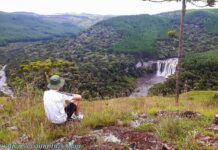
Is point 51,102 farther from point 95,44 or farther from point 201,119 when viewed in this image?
point 95,44

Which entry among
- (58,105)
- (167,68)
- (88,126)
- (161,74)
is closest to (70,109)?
(58,105)

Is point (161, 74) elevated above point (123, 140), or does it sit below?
below

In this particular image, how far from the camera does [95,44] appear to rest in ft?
595

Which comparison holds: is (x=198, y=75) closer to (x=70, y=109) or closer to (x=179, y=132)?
(x=70, y=109)

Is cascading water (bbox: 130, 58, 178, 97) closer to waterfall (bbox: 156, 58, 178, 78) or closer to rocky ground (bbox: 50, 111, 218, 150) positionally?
waterfall (bbox: 156, 58, 178, 78)

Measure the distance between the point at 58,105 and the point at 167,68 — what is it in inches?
4316

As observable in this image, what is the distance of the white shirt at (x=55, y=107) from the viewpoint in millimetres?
8719

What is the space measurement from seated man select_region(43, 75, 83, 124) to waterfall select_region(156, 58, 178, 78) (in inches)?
3907

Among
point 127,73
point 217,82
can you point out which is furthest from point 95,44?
point 217,82

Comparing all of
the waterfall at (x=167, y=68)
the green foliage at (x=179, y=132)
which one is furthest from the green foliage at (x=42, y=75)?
the waterfall at (x=167, y=68)

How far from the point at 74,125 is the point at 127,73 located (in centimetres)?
11481

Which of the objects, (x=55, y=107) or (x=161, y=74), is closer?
(x=55, y=107)

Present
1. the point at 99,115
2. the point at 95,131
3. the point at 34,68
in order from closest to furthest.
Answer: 1. the point at 95,131
2. the point at 99,115
3. the point at 34,68

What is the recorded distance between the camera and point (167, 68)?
116875mm
